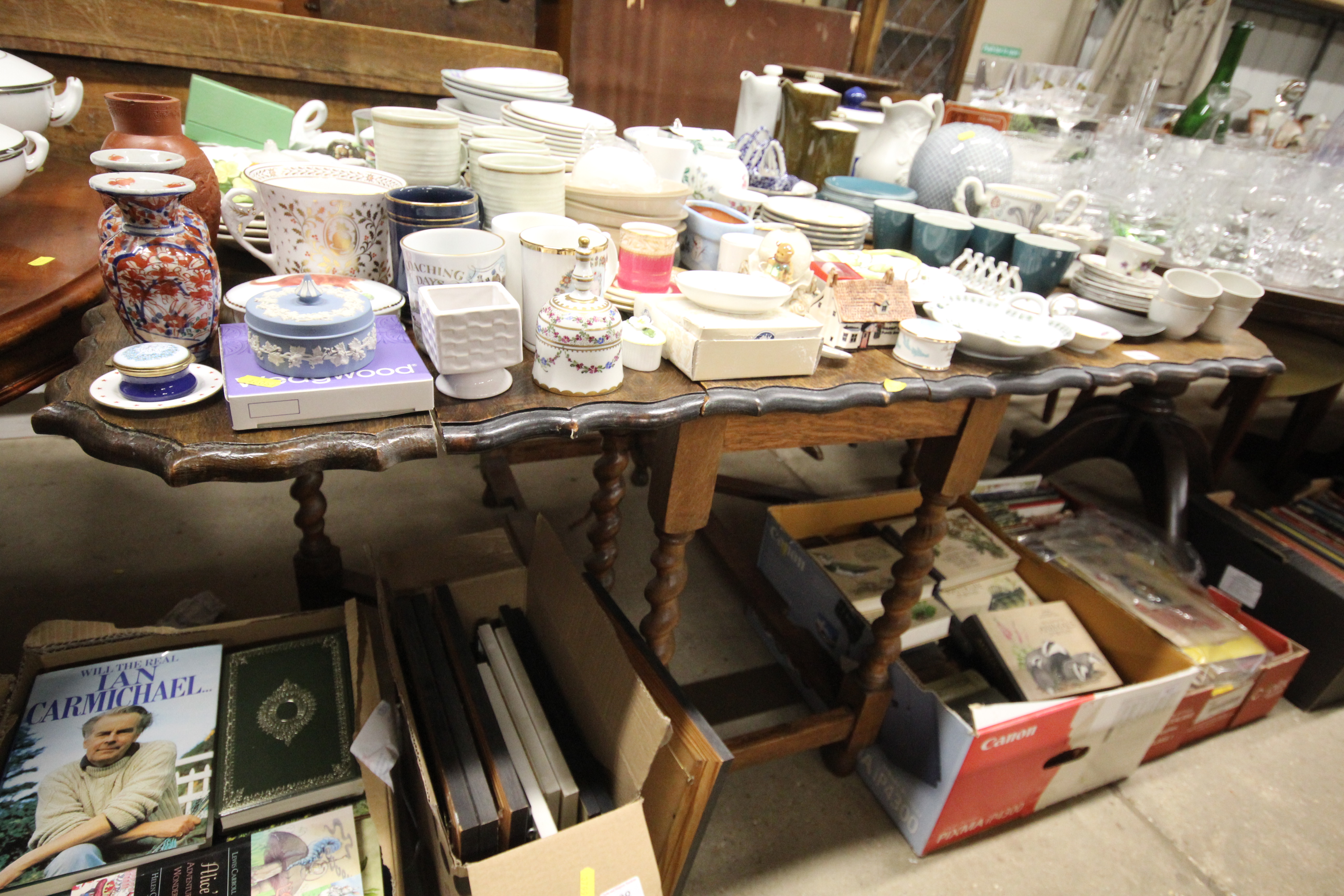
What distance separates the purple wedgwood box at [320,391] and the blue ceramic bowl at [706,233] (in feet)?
1.76

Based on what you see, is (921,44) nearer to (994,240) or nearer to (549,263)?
(994,240)

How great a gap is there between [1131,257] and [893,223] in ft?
1.39

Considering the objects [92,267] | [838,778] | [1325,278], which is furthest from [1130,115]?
[92,267]

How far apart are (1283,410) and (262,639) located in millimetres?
4211

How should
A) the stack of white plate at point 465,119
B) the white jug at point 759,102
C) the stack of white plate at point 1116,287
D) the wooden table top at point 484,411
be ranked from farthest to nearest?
the white jug at point 759,102, the stack of white plate at point 1116,287, the stack of white plate at point 465,119, the wooden table top at point 484,411

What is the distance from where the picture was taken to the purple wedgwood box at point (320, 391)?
0.65 meters

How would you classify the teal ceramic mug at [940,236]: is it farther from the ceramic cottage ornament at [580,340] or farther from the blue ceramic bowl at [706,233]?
the ceramic cottage ornament at [580,340]

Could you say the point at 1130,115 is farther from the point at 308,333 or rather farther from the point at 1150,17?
the point at 308,333

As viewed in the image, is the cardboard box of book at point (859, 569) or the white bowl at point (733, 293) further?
the cardboard box of book at point (859, 569)

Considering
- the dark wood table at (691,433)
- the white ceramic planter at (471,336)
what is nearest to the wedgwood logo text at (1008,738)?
the dark wood table at (691,433)

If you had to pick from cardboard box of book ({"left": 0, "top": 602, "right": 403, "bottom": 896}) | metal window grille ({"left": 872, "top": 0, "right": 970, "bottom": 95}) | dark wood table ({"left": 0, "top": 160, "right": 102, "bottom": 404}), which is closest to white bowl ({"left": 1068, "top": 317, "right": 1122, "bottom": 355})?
cardboard box of book ({"left": 0, "top": 602, "right": 403, "bottom": 896})

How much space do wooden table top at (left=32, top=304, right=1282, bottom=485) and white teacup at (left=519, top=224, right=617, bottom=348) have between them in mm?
62

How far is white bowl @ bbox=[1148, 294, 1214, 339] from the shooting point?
4.04 feet

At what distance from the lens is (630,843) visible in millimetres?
903
